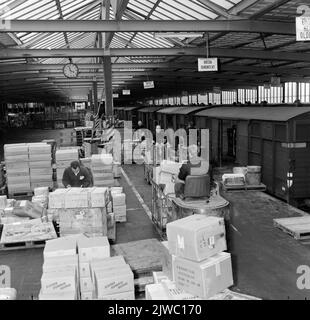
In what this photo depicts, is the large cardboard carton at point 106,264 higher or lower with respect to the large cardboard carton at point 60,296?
higher

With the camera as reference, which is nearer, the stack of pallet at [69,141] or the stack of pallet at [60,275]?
the stack of pallet at [60,275]

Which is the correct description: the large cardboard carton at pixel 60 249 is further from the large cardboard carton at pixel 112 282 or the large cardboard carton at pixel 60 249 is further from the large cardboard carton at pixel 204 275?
the large cardboard carton at pixel 204 275

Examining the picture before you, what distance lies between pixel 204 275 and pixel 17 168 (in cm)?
962

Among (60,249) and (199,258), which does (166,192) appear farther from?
(199,258)

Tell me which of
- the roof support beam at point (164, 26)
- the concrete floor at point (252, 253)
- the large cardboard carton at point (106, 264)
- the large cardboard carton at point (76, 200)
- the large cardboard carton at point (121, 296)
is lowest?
the concrete floor at point (252, 253)

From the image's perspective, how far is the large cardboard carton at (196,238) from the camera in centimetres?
464

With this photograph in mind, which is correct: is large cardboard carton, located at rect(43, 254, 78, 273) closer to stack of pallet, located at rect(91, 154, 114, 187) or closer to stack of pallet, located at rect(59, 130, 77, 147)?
stack of pallet, located at rect(91, 154, 114, 187)

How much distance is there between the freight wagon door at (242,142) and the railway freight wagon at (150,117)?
14457 millimetres

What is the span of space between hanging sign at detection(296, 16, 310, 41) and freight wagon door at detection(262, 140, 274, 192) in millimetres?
3266

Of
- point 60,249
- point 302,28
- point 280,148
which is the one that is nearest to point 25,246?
point 60,249

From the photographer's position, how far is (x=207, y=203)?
777 cm

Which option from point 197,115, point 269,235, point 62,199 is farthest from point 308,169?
point 197,115

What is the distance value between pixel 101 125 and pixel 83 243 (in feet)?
60.3

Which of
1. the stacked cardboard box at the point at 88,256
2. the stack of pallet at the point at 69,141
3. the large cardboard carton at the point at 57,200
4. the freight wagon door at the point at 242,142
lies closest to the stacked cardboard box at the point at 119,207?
the large cardboard carton at the point at 57,200
